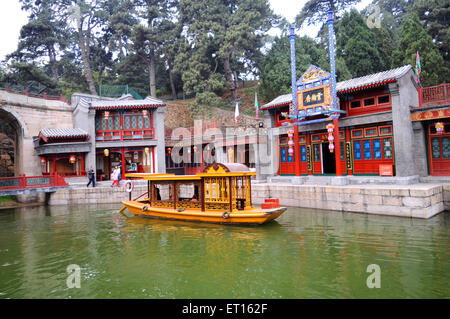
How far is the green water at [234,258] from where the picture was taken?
19.6 ft

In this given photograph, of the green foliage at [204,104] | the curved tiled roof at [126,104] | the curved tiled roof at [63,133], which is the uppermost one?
the green foliage at [204,104]

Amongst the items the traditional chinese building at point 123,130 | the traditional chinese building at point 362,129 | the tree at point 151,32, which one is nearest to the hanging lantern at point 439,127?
the traditional chinese building at point 362,129

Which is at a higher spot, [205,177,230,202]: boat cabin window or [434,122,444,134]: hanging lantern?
[434,122,444,134]: hanging lantern

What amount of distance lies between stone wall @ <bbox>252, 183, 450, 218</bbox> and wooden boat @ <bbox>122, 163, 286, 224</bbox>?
3.85 meters

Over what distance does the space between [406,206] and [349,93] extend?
7162 millimetres

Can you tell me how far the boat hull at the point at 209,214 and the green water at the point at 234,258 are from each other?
33 cm

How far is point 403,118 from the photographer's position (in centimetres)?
1399

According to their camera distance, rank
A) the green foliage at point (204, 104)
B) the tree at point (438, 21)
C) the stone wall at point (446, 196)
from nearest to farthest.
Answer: the stone wall at point (446, 196) → the tree at point (438, 21) → the green foliage at point (204, 104)

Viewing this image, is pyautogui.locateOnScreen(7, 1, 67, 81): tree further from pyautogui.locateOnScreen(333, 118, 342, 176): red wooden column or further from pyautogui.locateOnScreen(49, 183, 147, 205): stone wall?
pyautogui.locateOnScreen(333, 118, 342, 176): red wooden column

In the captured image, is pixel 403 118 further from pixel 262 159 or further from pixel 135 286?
pixel 135 286

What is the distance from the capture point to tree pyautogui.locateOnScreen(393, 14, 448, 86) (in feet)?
72.6

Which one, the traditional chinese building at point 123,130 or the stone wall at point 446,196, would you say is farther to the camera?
the traditional chinese building at point 123,130
